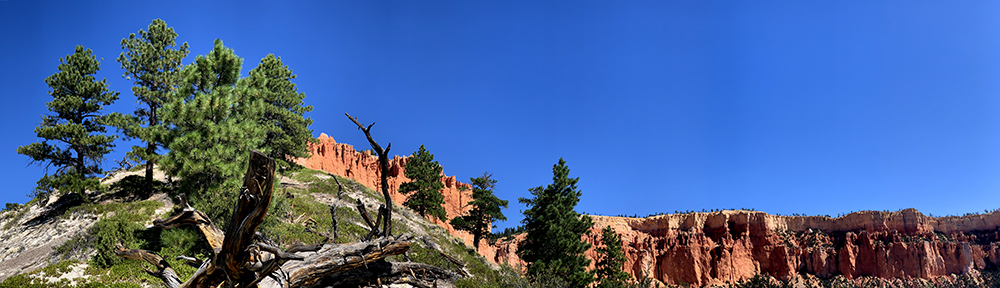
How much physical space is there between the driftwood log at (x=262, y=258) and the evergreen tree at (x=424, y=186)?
31.3 meters

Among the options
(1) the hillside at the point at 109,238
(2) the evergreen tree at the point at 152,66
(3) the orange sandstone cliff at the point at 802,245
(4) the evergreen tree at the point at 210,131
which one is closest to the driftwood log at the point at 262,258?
(1) the hillside at the point at 109,238

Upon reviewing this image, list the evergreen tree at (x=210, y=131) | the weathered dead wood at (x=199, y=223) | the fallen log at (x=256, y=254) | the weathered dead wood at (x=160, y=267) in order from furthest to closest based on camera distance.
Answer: the evergreen tree at (x=210, y=131)
the weathered dead wood at (x=160, y=267)
the weathered dead wood at (x=199, y=223)
the fallen log at (x=256, y=254)

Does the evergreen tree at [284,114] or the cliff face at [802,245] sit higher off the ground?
the cliff face at [802,245]

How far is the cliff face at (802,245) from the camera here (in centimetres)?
9319

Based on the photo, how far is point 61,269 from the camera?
1451cm

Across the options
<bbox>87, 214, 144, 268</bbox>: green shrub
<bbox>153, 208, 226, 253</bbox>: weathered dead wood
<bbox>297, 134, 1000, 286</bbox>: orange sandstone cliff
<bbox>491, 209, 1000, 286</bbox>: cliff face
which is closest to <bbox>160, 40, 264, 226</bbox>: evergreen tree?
<bbox>87, 214, 144, 268</bbox>: green shrub

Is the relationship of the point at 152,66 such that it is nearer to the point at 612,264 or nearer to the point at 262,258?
the point at 262,258

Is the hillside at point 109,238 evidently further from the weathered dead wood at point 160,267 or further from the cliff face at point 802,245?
the cliff face at point 802,245

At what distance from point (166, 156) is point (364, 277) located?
14168mm

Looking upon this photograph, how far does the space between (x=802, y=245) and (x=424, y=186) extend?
9464 cm

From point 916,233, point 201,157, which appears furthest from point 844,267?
point 201,157

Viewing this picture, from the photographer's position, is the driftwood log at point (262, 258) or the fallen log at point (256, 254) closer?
the fallen log at point (256, 254)

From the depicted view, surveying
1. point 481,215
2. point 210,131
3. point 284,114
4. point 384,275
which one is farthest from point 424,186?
point 384,275

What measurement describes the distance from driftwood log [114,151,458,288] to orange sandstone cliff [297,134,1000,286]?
75.2 m
